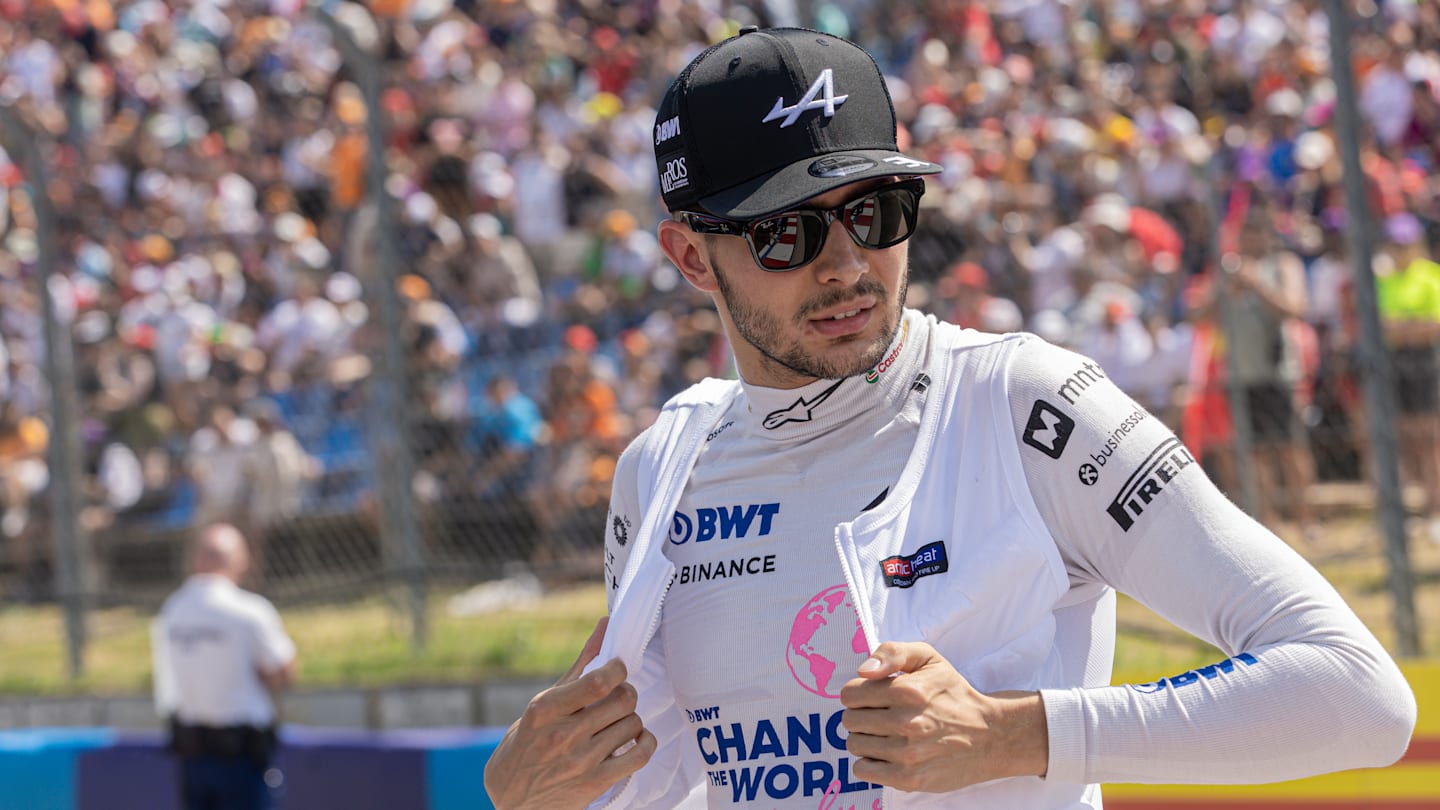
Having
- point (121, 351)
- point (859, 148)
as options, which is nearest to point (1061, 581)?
point (859, 148)

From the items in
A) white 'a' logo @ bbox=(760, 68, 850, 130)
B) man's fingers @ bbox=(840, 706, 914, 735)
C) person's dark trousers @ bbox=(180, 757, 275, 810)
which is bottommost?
person's dark trousers @ bbox=(180, 757, 275, 810)

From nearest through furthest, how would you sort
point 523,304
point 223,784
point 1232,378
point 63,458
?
point 1232,378 < point 223,784 < point 523,304 < point 63,458

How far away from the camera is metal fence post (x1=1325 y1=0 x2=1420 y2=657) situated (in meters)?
5.69

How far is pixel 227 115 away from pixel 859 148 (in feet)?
40.8

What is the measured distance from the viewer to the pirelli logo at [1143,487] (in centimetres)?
189

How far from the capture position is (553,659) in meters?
6.89

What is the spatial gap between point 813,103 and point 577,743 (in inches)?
31.5

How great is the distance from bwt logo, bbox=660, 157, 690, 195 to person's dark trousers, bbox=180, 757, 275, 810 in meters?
5.73

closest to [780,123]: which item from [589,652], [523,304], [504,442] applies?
[589,652]

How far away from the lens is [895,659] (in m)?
1.80

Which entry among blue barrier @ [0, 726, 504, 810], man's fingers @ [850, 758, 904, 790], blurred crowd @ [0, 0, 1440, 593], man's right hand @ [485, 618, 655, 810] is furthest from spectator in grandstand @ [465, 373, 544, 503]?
man's fingers @ [850, 758, 904, 790]

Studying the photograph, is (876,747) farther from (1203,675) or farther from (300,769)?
(300,769)

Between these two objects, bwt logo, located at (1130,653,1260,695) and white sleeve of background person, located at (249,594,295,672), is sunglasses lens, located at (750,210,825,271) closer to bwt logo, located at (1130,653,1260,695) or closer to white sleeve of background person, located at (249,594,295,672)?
bwt logo, located at (1130,653,1260,695)

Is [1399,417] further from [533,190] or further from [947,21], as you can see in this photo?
[533,190]
